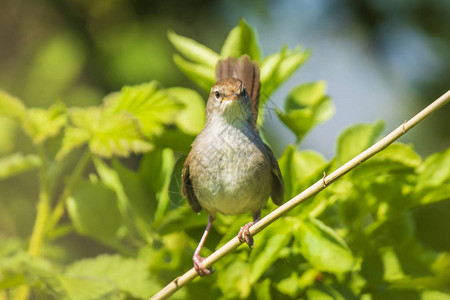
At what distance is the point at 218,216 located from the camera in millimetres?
1585

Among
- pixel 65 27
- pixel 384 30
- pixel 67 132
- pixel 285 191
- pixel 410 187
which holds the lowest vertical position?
pixel 410 187

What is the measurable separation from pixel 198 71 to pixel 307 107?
33 cm

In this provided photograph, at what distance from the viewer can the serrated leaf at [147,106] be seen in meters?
1.66

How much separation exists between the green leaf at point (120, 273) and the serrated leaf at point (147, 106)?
0.36 meters

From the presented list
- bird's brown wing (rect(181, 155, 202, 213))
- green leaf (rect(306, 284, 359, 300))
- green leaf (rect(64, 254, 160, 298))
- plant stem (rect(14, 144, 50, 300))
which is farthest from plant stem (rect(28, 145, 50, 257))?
green leaf (rect(306, 284, 359, 300))

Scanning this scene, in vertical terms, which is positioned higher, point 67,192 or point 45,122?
point 45,122

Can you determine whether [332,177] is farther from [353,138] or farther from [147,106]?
[147,106]

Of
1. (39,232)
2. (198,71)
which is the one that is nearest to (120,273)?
(39,232)

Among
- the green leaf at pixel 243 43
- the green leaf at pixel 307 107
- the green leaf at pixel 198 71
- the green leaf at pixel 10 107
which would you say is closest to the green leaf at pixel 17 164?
the green leaf at pixel 10 107

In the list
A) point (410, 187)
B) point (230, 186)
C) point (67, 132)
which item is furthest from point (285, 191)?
point (67, 132)

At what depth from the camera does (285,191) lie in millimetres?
1465

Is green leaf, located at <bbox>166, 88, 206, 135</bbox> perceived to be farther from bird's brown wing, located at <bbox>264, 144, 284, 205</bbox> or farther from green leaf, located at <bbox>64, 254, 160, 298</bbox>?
green leaf, located at <bbox>64, 254, 160, 298</bbox>

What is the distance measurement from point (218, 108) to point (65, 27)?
1.98 metres

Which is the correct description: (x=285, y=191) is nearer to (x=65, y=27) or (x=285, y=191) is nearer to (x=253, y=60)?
(x=253, y=60)
